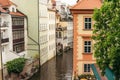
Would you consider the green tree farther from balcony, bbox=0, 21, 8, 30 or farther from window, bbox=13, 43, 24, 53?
window, bbox=13, 43, 24, 53

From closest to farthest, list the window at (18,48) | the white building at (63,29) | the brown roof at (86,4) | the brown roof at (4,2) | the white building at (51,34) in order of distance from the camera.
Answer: the brown roof at (86,4) → the brown roof at (4,2) → the window at (18,48) → the white building at (51,34) → the white building at (63,29)

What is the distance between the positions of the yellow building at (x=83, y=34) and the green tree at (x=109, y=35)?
11265 millimetres

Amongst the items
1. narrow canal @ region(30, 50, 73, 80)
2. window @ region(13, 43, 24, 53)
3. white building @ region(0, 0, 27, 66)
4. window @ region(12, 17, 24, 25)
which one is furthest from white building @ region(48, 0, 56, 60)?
window @ region(12, 17, 24, 25)

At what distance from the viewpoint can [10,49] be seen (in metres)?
46.2

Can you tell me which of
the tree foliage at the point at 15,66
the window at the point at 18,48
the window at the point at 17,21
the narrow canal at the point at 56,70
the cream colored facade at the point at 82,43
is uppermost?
the window at the point at 17,21

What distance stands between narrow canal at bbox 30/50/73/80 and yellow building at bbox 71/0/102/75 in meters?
12.5

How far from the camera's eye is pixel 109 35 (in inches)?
781

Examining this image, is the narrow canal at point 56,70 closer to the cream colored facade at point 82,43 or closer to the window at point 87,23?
the cream colored facade at point 82,43

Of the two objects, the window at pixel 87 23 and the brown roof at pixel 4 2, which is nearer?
the window at pixel 87 23

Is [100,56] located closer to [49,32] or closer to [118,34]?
[118,34]

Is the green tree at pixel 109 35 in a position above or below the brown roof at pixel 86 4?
below

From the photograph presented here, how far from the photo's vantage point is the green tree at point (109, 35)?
1977cm

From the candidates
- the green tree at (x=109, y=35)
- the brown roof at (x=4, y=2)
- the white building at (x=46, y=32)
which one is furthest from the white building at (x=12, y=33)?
the green tree at (x=109, y=35)

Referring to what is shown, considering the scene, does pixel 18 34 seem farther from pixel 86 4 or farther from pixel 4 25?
pixel 86 4
